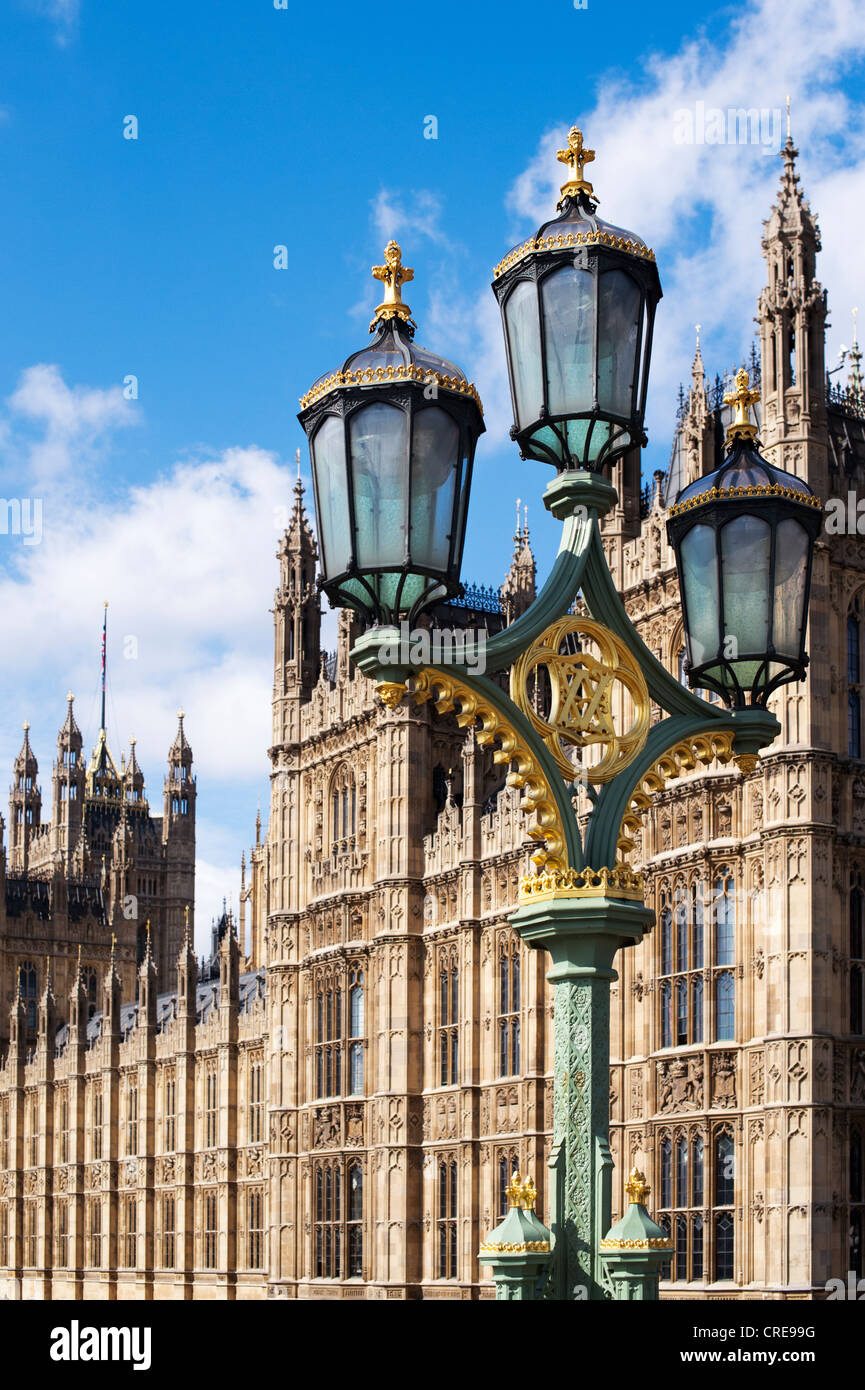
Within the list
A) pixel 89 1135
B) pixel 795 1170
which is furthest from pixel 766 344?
pixel 89 1135

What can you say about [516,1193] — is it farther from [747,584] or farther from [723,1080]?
[723,1080]

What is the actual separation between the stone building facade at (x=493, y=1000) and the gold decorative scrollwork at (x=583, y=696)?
21.0 m

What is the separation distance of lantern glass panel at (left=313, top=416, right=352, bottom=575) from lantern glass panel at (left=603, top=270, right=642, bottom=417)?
140cm

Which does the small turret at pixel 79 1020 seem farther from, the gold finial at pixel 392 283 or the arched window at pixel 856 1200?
the gold finial at pixel 392 283

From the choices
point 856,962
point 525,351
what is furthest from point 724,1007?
point 525,351

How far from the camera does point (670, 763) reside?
951 centimetres

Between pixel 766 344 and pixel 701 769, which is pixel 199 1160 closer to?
pixel 701 769

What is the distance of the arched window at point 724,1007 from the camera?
103 feet

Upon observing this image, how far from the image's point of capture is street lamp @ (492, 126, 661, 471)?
953 centimetres

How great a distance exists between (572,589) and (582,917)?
149 centimetres

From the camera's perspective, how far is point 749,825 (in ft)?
103

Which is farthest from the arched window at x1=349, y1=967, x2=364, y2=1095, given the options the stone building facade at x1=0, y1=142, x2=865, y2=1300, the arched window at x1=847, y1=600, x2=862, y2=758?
the arched window at x1=847, y1=600, x2=862, y2=758

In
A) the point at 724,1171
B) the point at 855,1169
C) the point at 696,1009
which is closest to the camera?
the point at 855,1169
